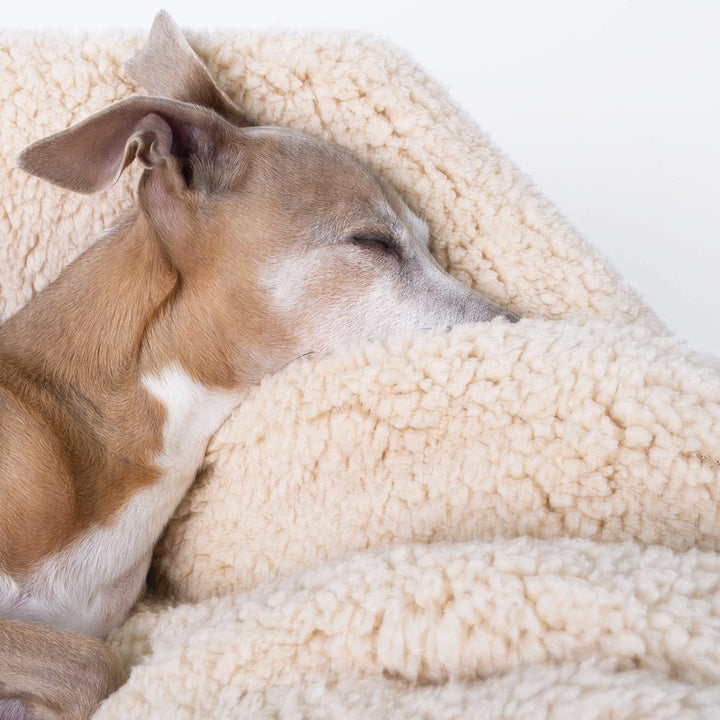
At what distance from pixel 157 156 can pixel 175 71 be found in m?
0.39

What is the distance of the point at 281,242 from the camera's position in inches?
66.0

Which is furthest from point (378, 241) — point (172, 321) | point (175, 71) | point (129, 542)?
point (129, 542)

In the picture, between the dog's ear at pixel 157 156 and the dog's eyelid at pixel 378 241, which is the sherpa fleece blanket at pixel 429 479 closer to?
the dog's eyelid at pixel 378 241

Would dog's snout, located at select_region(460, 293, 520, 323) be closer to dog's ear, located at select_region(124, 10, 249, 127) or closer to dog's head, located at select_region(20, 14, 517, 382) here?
dog's head, located at select_region(20, 14, 517, 382)

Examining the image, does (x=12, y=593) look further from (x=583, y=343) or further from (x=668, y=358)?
(x=668, y=358)

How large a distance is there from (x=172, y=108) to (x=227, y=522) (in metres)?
0.83

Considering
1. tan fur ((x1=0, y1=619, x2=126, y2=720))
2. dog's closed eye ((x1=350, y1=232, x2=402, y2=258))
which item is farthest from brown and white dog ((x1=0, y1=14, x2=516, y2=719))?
tan fur ((x1=0, y1=619, x2=126, y2=720))

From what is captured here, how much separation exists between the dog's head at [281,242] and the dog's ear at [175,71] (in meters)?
0.18

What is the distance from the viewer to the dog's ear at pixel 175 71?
1847mm

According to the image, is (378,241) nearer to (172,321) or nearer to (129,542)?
(172,321)

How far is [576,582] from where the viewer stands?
1.09 meters

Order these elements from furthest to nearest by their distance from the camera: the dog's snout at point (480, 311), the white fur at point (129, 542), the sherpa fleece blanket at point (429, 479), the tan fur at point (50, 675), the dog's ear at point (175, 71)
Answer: the dog's ear at point (175, 71)
the dog's snout at point (480, 311)
the white fur at point (129, 542)
the tan fur at point (50, 675)
the sherpa fleece blanket at point (429, 479)

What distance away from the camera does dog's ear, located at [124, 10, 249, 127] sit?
6.06 feet

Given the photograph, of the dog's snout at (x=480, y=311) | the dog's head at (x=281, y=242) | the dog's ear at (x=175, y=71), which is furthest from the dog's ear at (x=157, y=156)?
the dog's snout at (x=480, y=311)
